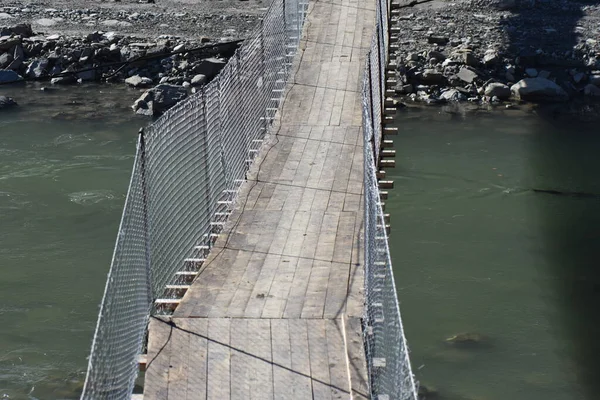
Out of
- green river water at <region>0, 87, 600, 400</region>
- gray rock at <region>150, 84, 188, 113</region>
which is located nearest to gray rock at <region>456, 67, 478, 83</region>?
green river water at <region>0, 87, 600, 400</region>

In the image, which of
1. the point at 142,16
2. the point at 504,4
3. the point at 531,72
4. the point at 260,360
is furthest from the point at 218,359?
the point at 504,4

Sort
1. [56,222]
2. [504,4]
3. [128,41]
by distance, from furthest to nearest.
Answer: [504,4], [128,41], [56,222]

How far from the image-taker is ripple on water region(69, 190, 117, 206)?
15336mm

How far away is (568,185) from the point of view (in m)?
16.8

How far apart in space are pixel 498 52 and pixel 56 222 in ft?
32.9

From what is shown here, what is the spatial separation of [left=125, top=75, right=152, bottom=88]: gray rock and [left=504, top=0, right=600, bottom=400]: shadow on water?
22.7ft

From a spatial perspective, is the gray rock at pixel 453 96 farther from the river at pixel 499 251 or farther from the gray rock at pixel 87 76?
the gray rock at pixel 87 76

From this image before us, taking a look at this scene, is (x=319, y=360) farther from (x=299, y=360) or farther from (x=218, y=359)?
(x=218, y=359)

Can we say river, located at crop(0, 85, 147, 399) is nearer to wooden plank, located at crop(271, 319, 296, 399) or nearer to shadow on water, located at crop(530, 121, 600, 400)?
wooden plank, located at crop(271, 319, 296, 399)

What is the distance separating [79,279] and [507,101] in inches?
391

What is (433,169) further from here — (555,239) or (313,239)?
(313,239)

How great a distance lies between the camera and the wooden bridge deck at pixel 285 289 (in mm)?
6219

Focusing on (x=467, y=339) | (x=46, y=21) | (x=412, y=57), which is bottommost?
(x=467, y=339)

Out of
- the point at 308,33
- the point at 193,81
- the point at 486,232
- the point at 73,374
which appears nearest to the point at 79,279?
the point at 73,374
